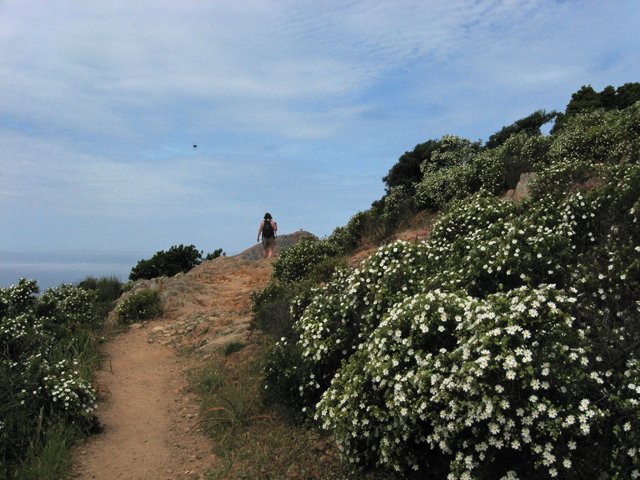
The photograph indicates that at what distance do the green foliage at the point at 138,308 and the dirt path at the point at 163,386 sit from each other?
0.30 metres

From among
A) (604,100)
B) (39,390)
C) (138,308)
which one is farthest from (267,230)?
(604,100)

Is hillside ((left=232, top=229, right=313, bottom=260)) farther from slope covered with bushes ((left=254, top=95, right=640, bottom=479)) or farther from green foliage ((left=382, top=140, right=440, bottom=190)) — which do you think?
slope covered with bushes ((left=254, top=95, right=640, bottom=479))

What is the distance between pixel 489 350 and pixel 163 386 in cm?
635

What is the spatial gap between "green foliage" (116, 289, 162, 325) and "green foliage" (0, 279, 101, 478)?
200 cm

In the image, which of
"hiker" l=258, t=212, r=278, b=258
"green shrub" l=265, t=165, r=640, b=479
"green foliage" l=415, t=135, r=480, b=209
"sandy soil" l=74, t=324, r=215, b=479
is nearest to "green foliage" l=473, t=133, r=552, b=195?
"green foliage" l=415, t=135, r=480, b=209

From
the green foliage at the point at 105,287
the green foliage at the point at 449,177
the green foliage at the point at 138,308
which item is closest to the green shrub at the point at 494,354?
the green foliage at the point at 138,308

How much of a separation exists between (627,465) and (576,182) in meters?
6.19

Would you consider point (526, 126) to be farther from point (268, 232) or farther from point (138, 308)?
point (138, 308)

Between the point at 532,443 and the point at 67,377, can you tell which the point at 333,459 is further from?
the point at 67,377

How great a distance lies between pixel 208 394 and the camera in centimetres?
691

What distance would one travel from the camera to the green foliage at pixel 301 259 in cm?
1145

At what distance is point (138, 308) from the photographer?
11.1 metres

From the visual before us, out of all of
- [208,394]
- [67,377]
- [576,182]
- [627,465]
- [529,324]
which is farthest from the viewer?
[576,182]

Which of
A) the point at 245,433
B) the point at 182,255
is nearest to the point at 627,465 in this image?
the point at 245,433
